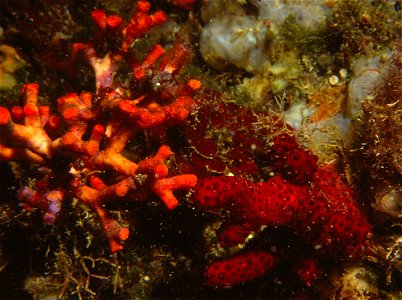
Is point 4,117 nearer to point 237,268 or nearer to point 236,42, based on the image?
point 237,268

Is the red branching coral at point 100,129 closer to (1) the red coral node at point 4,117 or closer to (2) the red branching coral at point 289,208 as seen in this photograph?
(1) the red coral node at point 4,117

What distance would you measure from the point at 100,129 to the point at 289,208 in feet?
5.18

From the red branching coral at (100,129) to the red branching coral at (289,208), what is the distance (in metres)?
0.34

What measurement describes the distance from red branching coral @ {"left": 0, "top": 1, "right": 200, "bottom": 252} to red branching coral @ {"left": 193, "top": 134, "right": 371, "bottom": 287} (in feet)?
1.11

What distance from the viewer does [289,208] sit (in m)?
2.80

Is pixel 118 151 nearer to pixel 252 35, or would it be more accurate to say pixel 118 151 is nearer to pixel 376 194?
pixel 252 35

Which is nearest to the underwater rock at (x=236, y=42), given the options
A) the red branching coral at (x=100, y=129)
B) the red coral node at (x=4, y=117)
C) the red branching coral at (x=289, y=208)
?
the red branching coral at (x=100, y=129)

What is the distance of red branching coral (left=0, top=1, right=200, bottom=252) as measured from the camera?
2.65 metres

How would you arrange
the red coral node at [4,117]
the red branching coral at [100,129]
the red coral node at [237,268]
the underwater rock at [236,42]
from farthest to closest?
1. the underwater rock at [236,42]
2. the red coral node at [237,268]
3. the red branching coral at [100,129]
4. the red coral node at [4,117]

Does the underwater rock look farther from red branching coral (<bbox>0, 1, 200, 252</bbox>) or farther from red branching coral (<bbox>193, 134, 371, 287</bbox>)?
red branching coral (<bbox>193, 134, 371, 287</bbox>)

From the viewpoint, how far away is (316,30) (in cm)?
388

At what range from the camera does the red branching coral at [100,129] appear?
265 cm

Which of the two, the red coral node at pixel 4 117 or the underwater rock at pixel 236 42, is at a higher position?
the underwater rock at pixel 236 42

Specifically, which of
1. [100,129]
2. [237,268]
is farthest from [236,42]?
[237,268]
